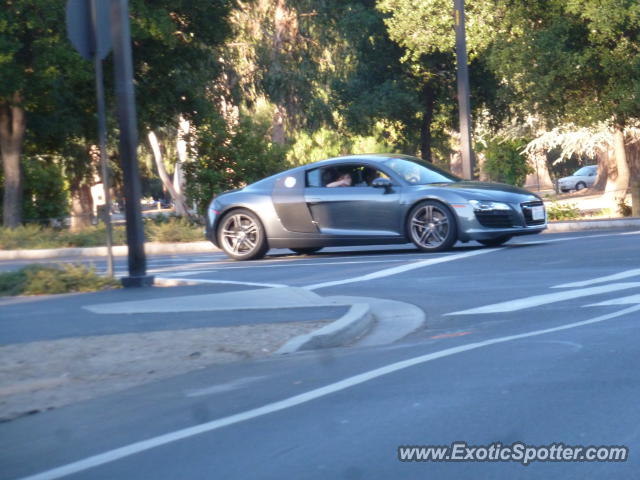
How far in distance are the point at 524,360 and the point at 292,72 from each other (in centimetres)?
3514

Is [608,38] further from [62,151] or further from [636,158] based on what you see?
[62,151]

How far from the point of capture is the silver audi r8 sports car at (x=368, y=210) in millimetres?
14867

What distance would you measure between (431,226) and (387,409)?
9.33 meters

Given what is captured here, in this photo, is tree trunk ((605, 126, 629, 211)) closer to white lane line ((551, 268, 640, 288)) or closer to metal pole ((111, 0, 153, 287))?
white lane line ((551, 268, 640, 288))

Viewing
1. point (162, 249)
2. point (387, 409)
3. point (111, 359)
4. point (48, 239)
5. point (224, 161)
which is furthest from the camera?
point (224, 161)

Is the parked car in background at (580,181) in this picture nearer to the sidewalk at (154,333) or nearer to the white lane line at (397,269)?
the white lane line at (397,269)

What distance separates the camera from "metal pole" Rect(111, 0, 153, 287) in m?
12.0

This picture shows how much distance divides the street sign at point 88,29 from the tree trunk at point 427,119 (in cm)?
2458

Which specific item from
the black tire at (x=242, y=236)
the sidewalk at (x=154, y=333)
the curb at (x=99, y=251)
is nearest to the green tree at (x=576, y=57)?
the curb at (x=99, y=251)

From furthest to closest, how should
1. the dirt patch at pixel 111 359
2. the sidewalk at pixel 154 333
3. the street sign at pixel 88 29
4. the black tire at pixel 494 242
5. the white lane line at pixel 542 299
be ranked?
the black tire at pixel 494 242 → the street sign at pixel 88 29 → the white lane line at pixel 542 299 → the sidewalk at pixel 154 333 → the dirt patch at pixel 111 359

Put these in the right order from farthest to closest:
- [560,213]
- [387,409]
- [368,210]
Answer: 1. [560,213]
2. [368,210]
3. [387,409]

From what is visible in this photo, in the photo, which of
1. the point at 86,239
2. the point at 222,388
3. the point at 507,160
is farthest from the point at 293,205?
the point at 507,160

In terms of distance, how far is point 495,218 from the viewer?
14.8 meters

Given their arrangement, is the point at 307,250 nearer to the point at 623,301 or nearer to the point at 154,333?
the point at 623,301
